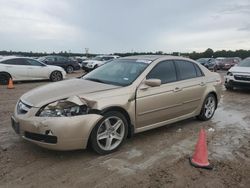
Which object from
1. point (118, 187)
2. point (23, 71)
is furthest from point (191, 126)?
point (23, 71)

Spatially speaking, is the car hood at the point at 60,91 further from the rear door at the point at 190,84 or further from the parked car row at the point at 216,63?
the parked car row at the point at 216,63

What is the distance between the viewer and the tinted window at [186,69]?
19.9 ft

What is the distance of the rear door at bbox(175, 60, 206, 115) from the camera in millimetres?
5914

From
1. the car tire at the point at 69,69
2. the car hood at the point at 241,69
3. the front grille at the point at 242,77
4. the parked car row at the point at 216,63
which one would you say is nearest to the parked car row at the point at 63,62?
the car tire at the point at 69,69

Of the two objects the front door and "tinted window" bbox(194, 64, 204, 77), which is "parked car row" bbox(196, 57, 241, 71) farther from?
the front door

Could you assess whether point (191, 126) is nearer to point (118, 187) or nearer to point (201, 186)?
point (201, 186)

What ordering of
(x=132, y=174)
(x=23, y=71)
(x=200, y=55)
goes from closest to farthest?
(x=132, y=174), (x=23, y=71), (x=200, y=55)

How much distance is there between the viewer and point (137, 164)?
166 inches

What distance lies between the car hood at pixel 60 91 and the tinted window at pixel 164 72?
957 mm

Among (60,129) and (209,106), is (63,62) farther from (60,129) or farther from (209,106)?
(60,129)

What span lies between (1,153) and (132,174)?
2.13 metres

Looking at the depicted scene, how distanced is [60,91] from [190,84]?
9.32 feet

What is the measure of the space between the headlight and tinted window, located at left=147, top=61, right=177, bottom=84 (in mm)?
1581

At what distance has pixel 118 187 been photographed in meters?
3.53
